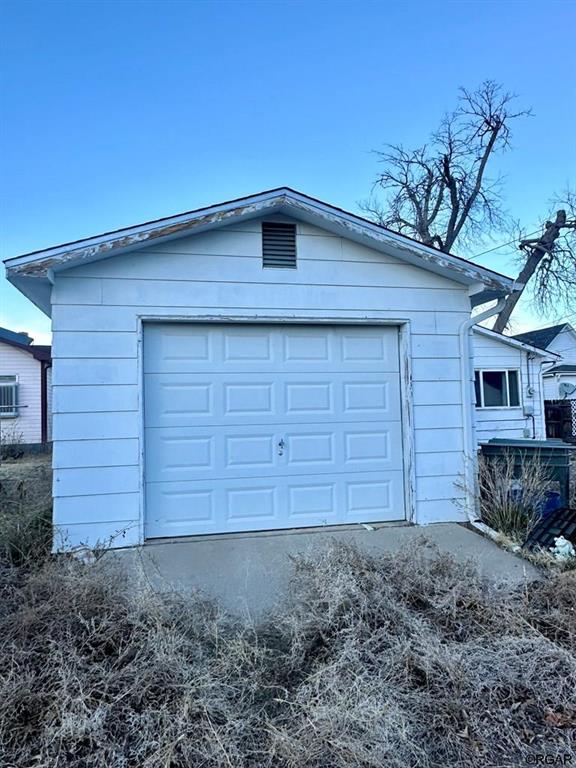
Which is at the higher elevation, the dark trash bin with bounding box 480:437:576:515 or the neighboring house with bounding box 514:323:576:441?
the neighboring house with bounding box 514:323:576:441

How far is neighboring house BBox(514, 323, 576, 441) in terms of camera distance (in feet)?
53.5

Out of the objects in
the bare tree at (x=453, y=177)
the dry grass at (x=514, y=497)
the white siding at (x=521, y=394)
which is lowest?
the dry grass at (x=514, y=497)

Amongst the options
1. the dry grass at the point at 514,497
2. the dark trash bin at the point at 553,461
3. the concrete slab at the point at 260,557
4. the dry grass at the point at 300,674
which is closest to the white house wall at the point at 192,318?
the dry grass at the point at 514,497

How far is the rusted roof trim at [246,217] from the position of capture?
4430mm

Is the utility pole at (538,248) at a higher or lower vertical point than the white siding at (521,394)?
higher

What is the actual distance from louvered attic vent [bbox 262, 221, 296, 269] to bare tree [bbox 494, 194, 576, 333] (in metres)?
16.4

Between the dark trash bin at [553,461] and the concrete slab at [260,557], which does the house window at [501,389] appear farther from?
the concrete slab at [260,557]

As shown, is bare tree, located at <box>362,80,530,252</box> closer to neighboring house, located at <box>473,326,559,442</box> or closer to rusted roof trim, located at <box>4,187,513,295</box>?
neighboring house, located at <box>473,326,559,442</box>

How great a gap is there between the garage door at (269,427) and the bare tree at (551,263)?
16052 mm

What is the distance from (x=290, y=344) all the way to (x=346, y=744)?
3957 millimetres

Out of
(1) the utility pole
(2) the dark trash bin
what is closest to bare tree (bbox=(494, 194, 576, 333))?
(1) the utility pole

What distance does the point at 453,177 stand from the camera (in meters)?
20.9

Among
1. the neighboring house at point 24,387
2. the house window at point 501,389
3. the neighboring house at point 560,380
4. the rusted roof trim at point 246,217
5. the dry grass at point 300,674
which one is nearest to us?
the dry grass at point 300,674

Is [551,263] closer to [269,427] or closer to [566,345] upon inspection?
[566,345]
